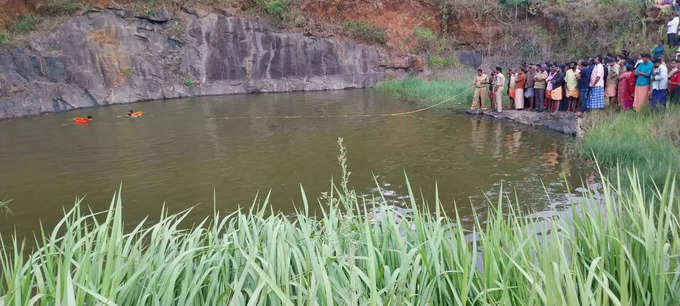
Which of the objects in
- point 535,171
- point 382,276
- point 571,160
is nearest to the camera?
point 382,276

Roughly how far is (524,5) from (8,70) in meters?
24.9

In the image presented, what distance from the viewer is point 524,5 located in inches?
1102

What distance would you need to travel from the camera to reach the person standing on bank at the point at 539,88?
12578mm

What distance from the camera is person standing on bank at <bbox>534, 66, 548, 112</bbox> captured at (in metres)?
12.6

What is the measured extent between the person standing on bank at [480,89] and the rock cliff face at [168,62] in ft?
36.3

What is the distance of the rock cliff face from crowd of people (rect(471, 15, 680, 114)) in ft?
38.2

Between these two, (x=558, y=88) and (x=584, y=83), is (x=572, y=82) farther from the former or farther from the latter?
(x=558, y=88)

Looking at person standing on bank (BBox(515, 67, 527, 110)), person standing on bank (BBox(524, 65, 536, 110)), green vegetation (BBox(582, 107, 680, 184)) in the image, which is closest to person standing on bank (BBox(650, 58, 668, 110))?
green vegetation (BBox(582, 107, 680, 184))

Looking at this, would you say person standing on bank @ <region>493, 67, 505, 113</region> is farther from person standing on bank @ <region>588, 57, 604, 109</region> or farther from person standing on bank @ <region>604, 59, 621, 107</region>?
person standing on bank @ <region>604, 59, 621, 107</region>

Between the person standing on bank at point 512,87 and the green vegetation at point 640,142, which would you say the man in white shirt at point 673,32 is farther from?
the green vegetation at point 640,142

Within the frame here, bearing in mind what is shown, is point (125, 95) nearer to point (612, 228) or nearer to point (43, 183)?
point (43, 183)

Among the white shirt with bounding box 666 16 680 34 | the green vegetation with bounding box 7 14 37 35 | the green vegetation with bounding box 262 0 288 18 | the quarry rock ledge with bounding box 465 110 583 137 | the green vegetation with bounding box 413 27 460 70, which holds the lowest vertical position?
the quarry rock ledge with bounding box 465 110 583 137

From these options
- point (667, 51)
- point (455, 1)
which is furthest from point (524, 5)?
point (667, 51)

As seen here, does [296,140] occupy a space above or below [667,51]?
below
